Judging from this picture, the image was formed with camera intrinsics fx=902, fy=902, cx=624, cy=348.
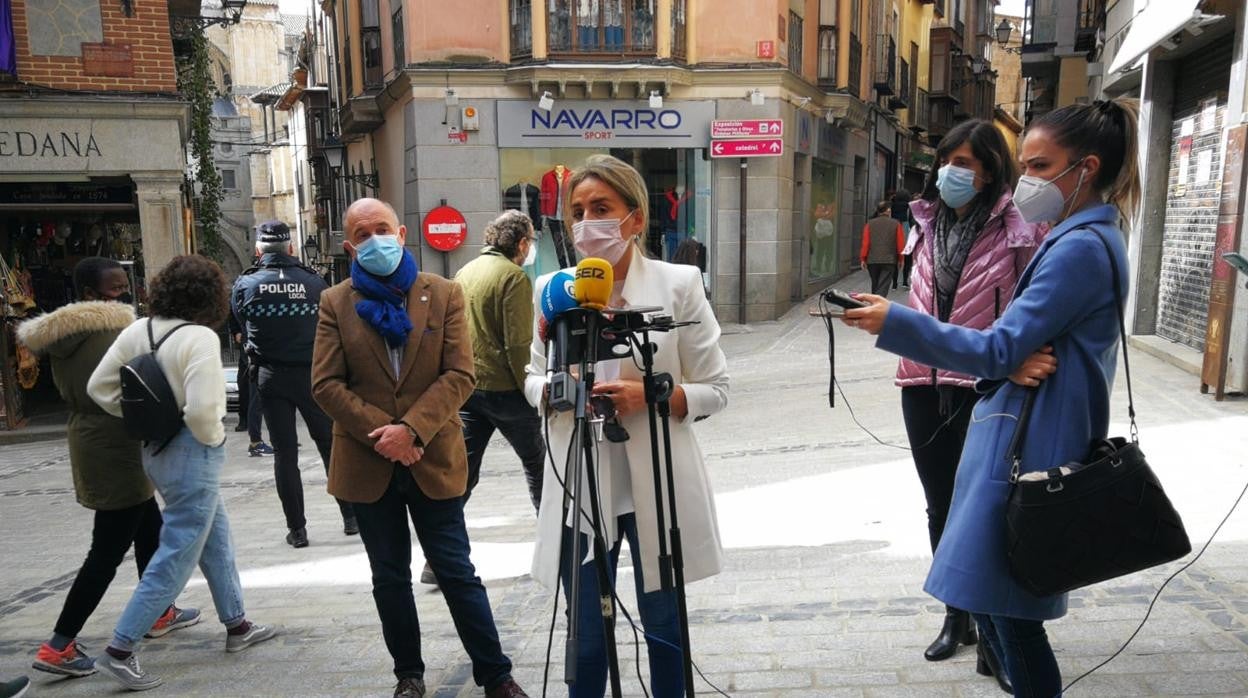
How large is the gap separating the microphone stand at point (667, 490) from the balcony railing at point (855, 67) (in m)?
18.6

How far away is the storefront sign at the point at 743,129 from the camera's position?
15.7 metres

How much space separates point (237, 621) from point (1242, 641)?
3.95 m

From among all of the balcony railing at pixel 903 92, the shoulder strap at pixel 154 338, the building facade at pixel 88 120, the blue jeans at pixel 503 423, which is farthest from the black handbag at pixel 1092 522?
the balcony railing at pixel 903 92

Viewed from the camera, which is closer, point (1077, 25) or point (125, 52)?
point (125, 52)

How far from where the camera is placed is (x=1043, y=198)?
2.41 m

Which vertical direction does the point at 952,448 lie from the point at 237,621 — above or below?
above

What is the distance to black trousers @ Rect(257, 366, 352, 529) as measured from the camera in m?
5.50

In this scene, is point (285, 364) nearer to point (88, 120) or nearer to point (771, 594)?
point (771, 594)

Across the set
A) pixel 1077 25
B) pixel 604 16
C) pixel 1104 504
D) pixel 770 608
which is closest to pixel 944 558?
pixel 1104 504

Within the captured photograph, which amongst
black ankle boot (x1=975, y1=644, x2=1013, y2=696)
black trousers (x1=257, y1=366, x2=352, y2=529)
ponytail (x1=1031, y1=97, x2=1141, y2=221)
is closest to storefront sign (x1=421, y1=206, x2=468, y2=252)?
black trousers (x1=257, y1=366, x2=352, y2=529)

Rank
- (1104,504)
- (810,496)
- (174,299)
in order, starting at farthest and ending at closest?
(810,496) → (174,299) → (1104,504)

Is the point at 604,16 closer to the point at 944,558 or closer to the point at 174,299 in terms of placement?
the point at 174,299

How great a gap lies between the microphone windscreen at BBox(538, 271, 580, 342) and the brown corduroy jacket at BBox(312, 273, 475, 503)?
118cm

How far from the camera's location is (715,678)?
3270 millimetres
